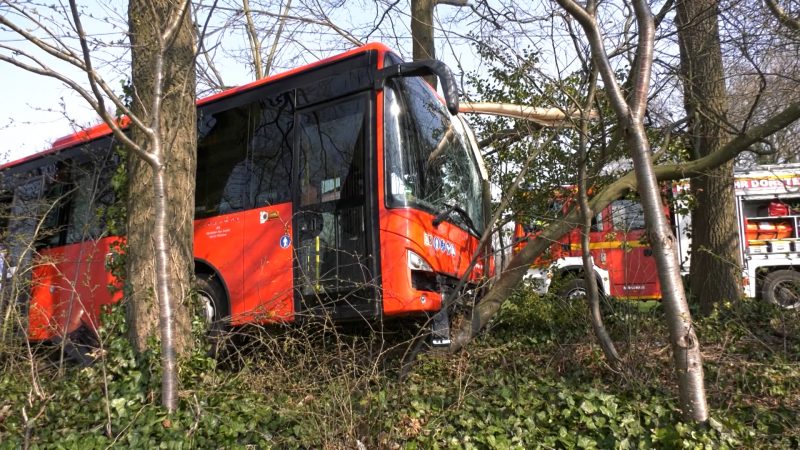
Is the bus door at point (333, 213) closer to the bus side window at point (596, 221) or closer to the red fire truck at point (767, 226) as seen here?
the bus side window at point (596, 221)

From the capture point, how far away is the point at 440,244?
5.29 metres

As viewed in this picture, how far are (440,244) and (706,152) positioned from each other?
382cm

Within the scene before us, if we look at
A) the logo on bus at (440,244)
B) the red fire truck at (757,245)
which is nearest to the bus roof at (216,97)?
the logo on bus at (440,244)

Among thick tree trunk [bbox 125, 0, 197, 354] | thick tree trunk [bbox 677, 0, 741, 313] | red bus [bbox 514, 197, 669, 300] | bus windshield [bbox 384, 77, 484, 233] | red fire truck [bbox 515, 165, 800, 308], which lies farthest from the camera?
red fire truck [bbox 515, 165, 800, 308]

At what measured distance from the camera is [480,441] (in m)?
3.65

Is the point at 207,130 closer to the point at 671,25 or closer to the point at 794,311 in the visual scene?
the point at 671,25

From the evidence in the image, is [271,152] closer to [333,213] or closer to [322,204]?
[322,204]

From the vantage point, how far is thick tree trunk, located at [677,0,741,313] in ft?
20.5

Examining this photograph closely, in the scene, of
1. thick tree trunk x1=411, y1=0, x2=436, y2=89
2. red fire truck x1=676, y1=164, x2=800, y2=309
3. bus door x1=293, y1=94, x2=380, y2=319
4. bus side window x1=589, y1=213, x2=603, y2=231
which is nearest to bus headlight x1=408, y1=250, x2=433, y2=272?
bus door x1=293, y1=94, x2=380, y2=319

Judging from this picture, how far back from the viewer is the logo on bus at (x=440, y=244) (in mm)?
5035

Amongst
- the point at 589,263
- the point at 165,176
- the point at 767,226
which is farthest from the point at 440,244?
the point at 767,226

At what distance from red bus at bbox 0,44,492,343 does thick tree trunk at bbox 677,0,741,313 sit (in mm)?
2530

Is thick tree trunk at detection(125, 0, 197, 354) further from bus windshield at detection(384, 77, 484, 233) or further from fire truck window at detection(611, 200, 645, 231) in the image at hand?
fire truck window at detection(611, 200, 645, 231)

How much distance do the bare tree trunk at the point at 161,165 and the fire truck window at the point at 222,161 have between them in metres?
0.94
